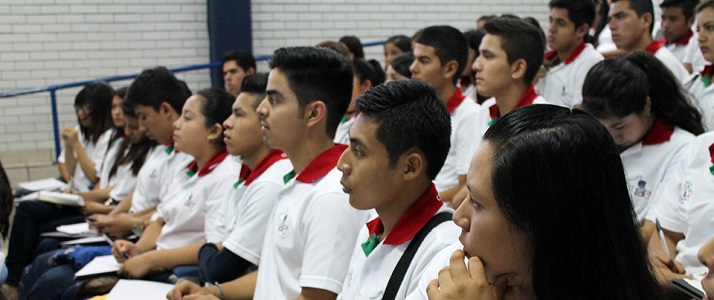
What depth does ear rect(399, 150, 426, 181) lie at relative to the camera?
1.83 metres

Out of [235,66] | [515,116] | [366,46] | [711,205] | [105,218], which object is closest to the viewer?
[515,116]

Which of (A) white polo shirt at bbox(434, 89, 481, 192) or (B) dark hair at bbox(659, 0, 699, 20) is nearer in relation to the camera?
(A) white polo shirt at bbox(434, 89, 481, 192)

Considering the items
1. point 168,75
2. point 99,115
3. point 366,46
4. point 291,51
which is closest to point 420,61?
point 168,75

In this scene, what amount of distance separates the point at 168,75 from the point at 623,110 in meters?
2.32

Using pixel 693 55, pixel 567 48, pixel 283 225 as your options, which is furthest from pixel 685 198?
pixel 693 55

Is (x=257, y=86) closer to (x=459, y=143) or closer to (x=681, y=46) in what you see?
(x=459, y=143)

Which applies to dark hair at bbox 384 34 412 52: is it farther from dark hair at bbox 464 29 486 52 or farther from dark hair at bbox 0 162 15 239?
dark hair at bbox 0 162 15 239

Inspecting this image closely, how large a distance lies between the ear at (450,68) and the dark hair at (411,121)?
2.01m

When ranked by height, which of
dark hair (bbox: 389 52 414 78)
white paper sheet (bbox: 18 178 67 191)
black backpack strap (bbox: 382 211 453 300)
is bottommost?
white paper sheet (bbox: 18 178 67 191)

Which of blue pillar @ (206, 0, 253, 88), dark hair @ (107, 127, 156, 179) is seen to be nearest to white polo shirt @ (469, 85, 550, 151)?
dark hair @ (107, 127, 156, 179)

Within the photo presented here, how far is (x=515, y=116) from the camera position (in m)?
1.16

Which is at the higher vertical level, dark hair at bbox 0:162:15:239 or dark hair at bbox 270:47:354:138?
dark hair at bbox 270:47:354:138

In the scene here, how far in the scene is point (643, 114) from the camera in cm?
253

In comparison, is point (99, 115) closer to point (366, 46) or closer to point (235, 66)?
point (235, 66)
